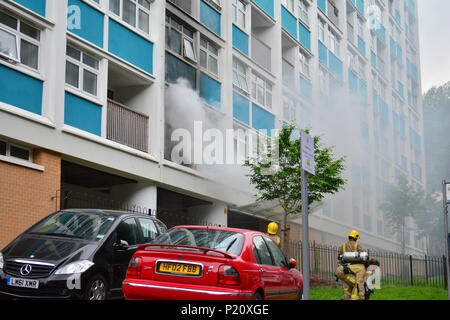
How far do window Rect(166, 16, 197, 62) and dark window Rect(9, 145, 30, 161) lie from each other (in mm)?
7513

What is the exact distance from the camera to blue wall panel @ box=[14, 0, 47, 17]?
50.2ft

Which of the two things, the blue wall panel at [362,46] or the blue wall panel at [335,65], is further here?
the blue wall panel at [362,46]

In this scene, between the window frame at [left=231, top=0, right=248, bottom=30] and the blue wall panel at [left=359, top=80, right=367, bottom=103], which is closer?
the window frame at [left=231, top=0, right=248, bottom=30]

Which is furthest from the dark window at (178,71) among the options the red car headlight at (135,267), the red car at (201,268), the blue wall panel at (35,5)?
the red car headlight at (135,267)

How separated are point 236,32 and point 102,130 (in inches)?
413

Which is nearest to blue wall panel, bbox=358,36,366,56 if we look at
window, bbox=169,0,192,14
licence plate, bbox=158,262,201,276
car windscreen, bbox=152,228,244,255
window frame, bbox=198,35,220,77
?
window frame, bbox=198,35,220,77

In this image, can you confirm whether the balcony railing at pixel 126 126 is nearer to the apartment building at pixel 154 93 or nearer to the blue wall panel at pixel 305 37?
the apartment building at pixel 154 93

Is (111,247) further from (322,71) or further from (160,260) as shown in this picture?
(322,71)

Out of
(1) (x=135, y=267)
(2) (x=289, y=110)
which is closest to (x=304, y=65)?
(2) (x=289, y=110)

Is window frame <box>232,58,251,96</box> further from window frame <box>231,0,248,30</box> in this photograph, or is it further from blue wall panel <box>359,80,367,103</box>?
blue wall panel <box>359,80,367,103</box>

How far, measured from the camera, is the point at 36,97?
15.3m

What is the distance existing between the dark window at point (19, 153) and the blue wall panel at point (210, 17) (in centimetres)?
1041

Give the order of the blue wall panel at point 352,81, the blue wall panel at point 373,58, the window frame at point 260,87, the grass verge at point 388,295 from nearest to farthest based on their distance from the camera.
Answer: the grass verge at point 388,295 → the window frame at point 260,87 → the blue wall panel at point 352,81 → the blue wall panel at point 373,58

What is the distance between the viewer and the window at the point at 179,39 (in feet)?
70.6
